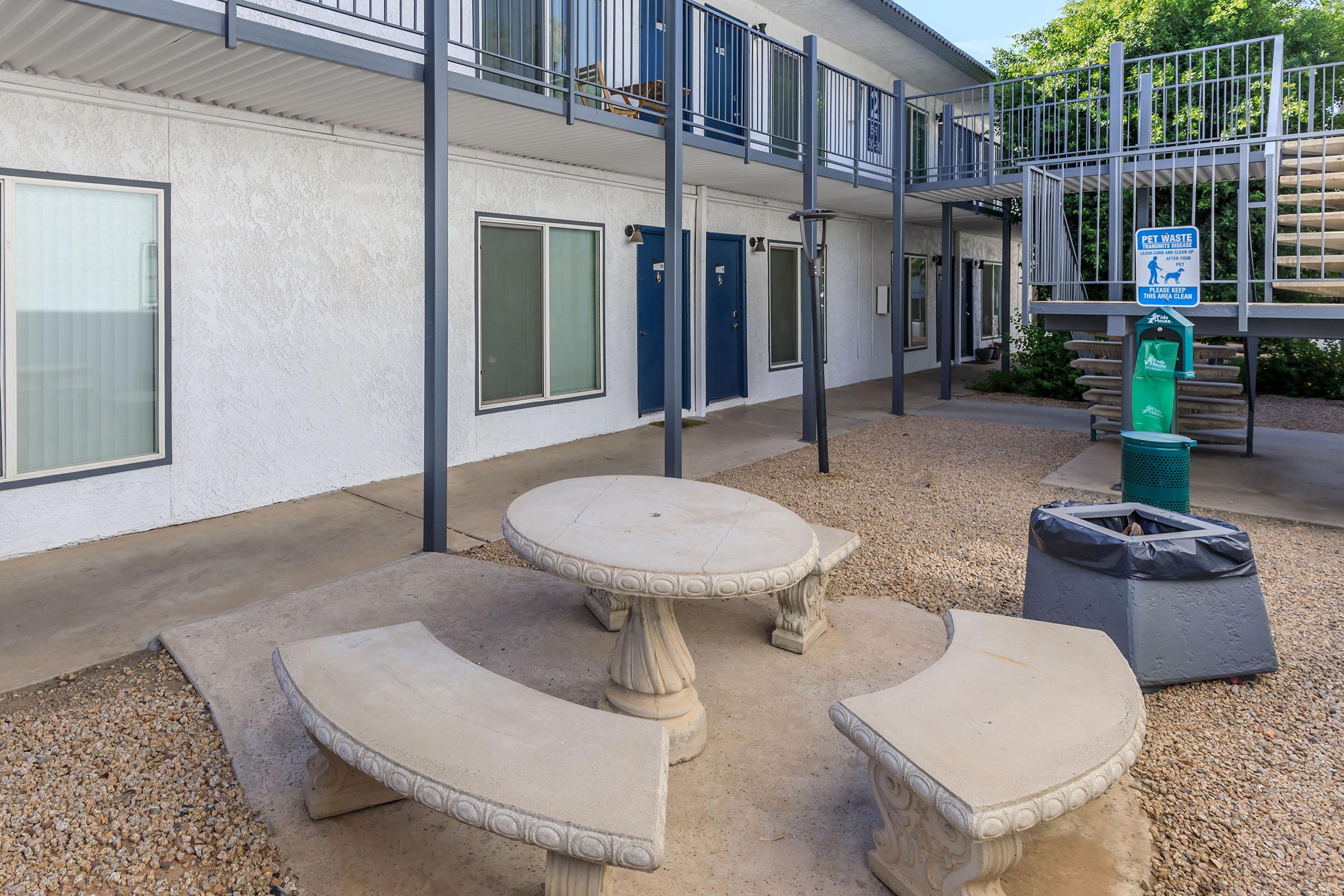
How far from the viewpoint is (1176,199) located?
11891 millimetres

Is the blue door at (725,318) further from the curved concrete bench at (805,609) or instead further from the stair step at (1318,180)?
the curved concrete bench at (805,609)

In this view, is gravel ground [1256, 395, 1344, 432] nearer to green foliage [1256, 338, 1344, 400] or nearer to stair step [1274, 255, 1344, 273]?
green foliage [1256, 338, 1344, 400]

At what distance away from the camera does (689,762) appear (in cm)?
286

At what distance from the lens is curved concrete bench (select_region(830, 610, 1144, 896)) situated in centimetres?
194

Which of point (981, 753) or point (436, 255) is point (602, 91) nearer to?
point (436, 255)

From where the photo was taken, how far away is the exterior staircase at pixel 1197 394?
324 inches

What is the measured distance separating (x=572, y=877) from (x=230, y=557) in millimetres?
3971

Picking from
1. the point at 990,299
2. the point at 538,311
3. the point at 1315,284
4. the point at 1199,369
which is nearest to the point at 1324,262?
the point at 1315,284

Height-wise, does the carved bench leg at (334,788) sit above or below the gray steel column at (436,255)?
below

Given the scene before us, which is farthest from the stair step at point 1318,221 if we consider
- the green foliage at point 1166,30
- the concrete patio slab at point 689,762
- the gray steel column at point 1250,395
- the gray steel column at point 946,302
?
the green foliage at point 1166,30

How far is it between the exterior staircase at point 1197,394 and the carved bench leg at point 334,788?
8.26 meters

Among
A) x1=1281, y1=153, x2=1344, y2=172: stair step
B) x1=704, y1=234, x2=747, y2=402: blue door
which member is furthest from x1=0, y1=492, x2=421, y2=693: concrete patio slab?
x1=1281, y1=153, x2=1344, y2=172: stair step

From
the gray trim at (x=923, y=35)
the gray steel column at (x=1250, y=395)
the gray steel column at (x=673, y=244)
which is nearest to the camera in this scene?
the gray steel column at (x=673, y=244)

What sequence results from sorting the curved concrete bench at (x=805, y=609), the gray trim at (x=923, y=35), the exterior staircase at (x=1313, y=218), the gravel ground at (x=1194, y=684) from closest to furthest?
the gravel ground at (x=1194, y=684) < the curved concrete bench at (x=805, y=609) < the exterior staircase at (x=1313, y=218) < the gray trim at (x=923, y=35)
